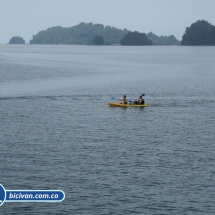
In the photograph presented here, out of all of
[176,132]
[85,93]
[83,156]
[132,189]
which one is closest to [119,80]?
[85,93]

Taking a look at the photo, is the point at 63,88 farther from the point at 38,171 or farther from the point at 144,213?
the point at 144,213

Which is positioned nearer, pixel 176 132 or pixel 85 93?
pixel 176 132

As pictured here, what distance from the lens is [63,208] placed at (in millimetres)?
37969

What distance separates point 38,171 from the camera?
147ft

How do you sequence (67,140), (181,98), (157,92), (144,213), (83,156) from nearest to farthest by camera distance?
(144,213) < (83,156) < (67,140) < (181,98) < (157,92)

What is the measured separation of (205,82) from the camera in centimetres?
12181

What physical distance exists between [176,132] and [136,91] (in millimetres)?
39410

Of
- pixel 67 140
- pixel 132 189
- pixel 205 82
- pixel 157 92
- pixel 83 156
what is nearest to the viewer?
pixel 132 189

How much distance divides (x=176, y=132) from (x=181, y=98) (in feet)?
93.9

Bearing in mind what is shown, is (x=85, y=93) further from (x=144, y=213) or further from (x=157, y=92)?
(x=144, y=213)

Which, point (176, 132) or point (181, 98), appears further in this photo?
point (181, 98)

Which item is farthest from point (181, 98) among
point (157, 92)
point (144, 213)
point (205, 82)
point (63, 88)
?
point (144, 213)

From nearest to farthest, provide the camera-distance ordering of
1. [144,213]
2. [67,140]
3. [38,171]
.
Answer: [144,213] < [38,171] < [67,140]

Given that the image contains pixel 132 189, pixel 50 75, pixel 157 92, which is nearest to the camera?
pixel 132 189
